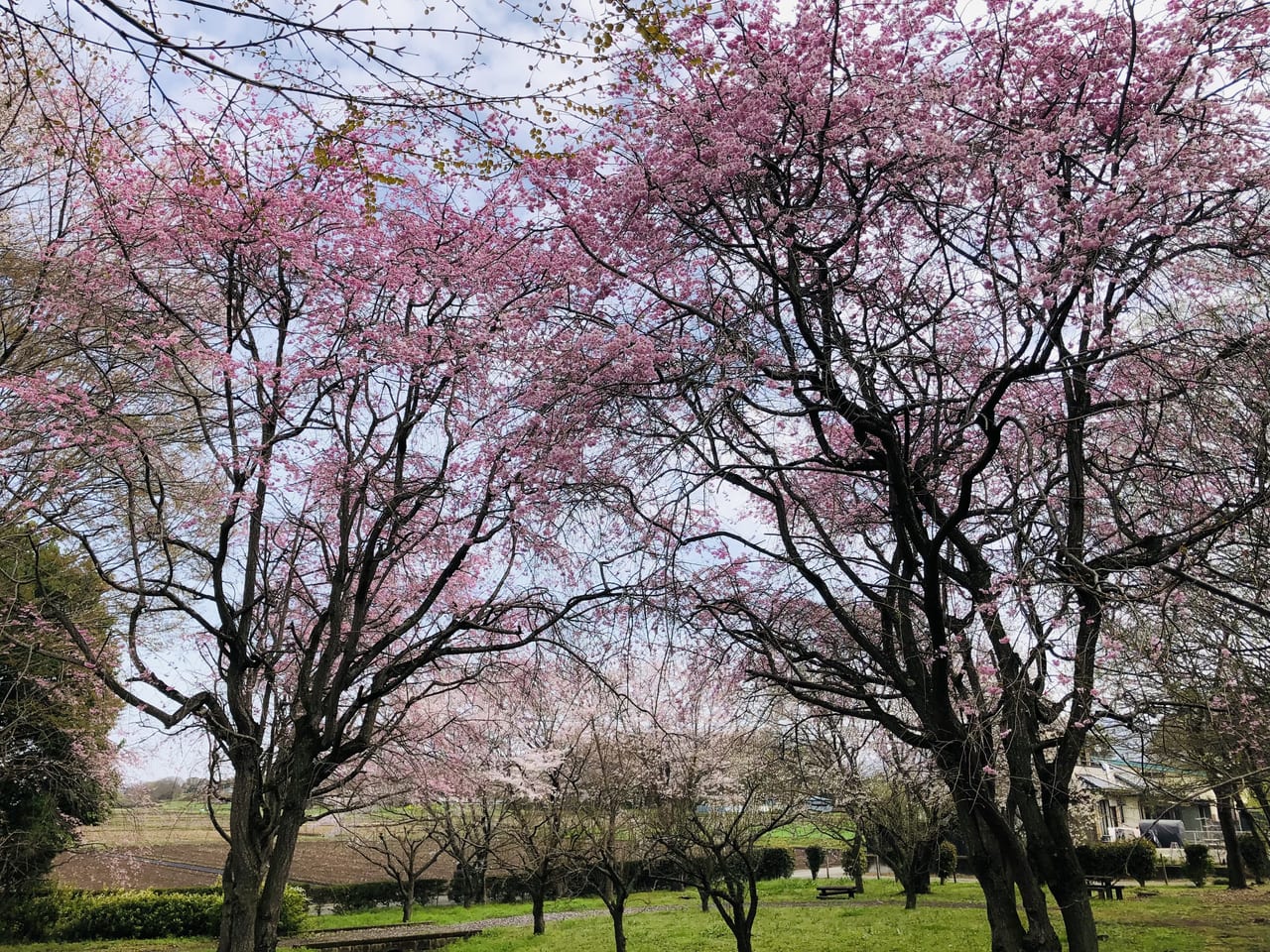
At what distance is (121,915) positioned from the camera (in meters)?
18.0

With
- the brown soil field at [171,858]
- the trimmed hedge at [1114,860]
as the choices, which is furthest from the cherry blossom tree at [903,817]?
the brown soil field at [171,858]

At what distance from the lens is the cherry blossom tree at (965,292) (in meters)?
5.87

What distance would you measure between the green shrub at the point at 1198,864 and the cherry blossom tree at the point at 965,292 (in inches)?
810

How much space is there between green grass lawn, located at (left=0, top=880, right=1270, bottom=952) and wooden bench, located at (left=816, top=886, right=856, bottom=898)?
1.15 feet

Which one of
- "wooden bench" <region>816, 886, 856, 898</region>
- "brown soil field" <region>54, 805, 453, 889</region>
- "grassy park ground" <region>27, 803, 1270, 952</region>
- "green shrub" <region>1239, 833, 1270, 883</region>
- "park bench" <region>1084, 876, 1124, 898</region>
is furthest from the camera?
"green shrub" <region>1239, 833, 1270, 883</region>

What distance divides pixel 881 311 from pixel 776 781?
29.1 ft

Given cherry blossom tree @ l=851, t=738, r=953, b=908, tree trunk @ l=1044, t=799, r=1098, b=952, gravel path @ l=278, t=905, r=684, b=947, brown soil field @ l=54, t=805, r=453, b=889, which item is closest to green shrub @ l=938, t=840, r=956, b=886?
cherry blossom tree @ l=851, t=738, r=953, b=908

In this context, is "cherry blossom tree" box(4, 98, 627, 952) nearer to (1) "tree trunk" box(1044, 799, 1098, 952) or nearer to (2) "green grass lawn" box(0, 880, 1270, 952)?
(1) "tree trunk" box(1044, 799, 1098, 952)

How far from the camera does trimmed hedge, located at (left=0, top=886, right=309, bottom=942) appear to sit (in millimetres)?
17031

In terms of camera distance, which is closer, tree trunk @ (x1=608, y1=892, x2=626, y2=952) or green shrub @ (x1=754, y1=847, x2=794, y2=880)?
tree trunk @ (x1=608, y1=892, x2=626, y2=952)

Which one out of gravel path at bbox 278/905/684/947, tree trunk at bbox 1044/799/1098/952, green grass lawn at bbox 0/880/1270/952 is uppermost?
tree trunk at bbox 1044/799/1098/952

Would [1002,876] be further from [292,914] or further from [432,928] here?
[292,914]

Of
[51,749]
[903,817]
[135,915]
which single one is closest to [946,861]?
[903,817]

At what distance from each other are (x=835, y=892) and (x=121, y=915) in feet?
54.6
